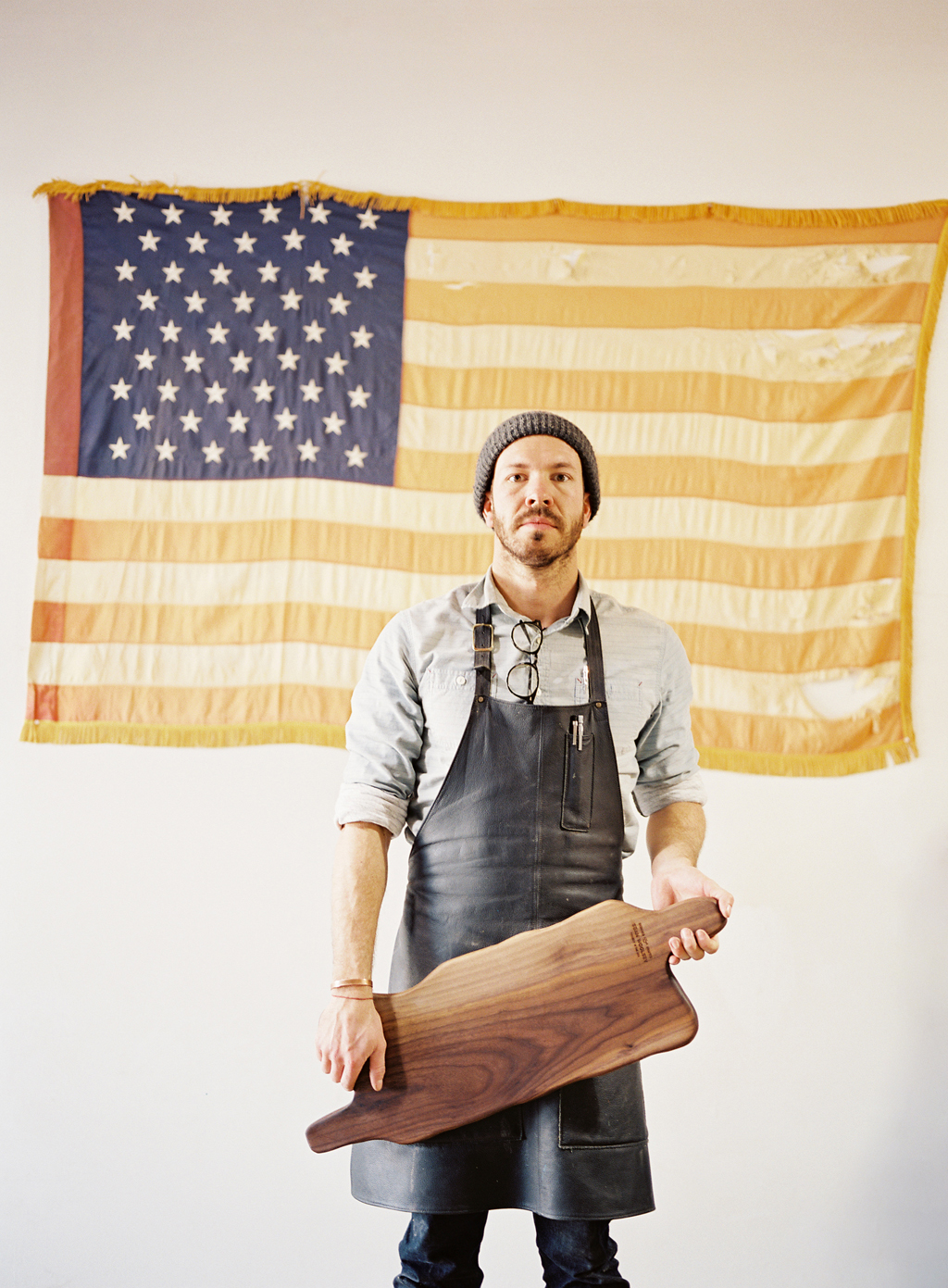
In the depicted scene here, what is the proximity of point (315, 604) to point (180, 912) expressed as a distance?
2.85 ft

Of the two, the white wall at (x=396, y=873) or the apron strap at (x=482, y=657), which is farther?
the white wall at (x=396, y=873)

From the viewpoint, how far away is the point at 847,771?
2465 mm

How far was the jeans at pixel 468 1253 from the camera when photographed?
1.47 m

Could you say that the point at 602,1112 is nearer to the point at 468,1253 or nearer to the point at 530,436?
the point at 468,1253

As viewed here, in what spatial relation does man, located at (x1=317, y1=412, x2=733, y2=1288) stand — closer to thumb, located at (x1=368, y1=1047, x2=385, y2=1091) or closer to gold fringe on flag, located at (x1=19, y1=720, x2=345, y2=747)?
thumb, located at (x1=368, y1=1047, x2=385, y2=1091)

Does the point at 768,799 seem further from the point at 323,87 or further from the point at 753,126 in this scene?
the point at 323,87

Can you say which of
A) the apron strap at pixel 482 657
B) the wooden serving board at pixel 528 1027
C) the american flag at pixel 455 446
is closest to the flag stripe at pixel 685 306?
the american flag at pixel 455 446

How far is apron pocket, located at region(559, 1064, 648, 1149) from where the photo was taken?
4.77 feet

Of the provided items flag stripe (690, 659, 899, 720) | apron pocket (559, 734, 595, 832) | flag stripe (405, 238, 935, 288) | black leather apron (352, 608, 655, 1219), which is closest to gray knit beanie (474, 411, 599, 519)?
black leather apron (352, 608, 655, 1219)

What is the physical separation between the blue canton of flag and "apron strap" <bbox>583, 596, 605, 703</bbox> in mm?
1077

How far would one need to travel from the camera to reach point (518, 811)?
1562 mm

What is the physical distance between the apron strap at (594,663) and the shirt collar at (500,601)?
1.0 inches

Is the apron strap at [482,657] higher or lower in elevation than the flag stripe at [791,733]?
higher

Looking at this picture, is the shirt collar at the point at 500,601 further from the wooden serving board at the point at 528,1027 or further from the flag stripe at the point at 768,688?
the flag stripe at the point at 768,688
